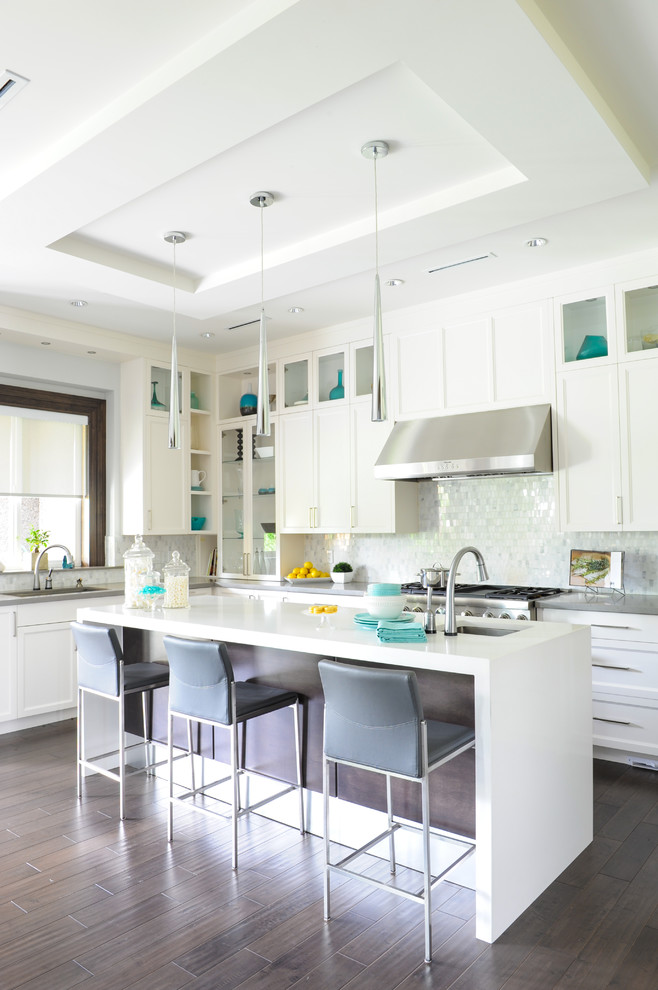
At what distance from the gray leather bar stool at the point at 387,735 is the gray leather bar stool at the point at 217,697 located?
1.75 ft

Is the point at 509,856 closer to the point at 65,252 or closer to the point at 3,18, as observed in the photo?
the point at 3,18

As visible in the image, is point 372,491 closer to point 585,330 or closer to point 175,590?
point 585,330

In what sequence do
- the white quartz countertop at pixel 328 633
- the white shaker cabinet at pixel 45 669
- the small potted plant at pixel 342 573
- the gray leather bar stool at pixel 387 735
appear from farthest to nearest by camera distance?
the small potted plant at pixel 342 573 < the white shaker cabinet at pixel 45 669 < the white quartz countertop at pixel 328 633 < the gray leather bar stool at pixel 387 735

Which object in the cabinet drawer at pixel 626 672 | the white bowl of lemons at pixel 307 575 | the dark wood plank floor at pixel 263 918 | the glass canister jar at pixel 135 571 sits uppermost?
the glass canister jar at pixel 135 571

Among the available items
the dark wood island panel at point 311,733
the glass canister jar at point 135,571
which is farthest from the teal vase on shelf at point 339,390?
the dark wood island panel at point 311,733

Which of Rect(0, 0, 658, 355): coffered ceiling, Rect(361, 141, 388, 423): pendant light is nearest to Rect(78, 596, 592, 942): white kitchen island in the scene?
Rect(361, 141, 388, 423): pendant light

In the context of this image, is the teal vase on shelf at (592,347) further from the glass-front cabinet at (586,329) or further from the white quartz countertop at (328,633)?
the white quartz countertop at (328,633)

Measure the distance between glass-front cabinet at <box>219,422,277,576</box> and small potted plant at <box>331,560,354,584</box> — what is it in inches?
23.6

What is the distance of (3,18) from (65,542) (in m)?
4.08

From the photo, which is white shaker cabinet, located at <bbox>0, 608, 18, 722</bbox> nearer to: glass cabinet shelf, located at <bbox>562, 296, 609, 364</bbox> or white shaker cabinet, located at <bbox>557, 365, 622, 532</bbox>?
white shaker cabinet, located at <bbox>557, 365, 622, 532</bbox>

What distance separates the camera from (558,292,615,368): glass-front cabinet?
4.11 metres

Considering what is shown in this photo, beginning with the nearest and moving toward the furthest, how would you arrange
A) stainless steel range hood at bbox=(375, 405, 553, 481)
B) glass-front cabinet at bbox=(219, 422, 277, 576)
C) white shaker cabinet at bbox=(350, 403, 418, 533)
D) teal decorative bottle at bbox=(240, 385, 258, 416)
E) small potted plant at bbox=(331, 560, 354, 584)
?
stainless steel range hood at bbox=(375, 405, 553, 481) → white shaker cabinet at bbox=(350, 403, 418, 533) → small potted plant at bbox=(331, 560, 354, 584) → glass-front cabinet at bbox=(219, 422, 277, 576) → teal decorative bottle at bbox=(240, 385, 258, 416)

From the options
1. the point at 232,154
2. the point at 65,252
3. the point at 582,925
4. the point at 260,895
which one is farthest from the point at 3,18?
the point at 582,925

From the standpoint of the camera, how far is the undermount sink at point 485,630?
288cm
